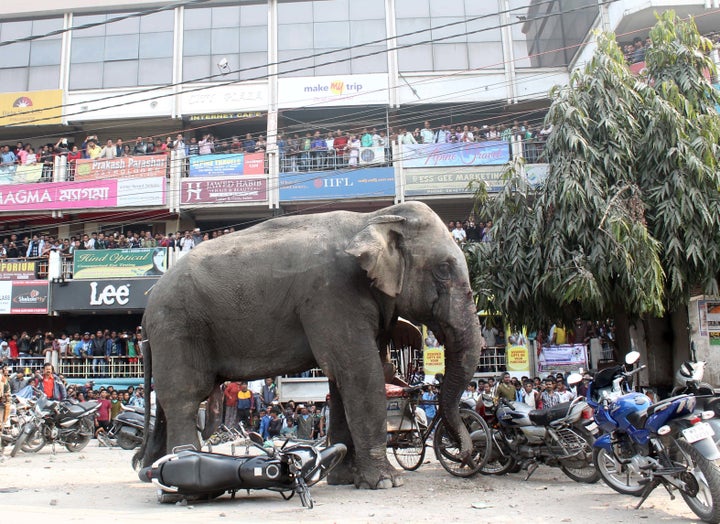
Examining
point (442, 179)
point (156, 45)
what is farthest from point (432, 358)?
point (156, 45)

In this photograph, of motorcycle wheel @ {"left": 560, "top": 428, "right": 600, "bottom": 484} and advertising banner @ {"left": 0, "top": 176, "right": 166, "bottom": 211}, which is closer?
motorcycle wheel @ {"left": 560, "top": 428, "right": 600, "bottom": 484}

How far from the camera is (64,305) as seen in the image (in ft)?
76.3

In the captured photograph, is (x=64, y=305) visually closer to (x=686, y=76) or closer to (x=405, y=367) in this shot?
(x=405, y=367)

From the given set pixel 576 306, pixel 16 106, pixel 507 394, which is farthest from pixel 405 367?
pixel 16 106

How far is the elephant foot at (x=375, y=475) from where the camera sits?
7098mm

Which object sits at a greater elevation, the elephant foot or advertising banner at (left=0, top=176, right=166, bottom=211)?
advertising banner at (left=0, top=176, right=166, bottom=211)

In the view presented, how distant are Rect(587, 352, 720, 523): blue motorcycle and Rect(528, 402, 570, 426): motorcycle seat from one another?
0.41 meters

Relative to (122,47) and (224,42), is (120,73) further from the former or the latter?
(224,42)

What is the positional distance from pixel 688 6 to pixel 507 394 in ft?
50.2

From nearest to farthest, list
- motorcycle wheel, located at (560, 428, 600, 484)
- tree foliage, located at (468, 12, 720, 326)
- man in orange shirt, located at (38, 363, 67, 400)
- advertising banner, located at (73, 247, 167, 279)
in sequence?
motorcycle wheel, located at (560, 428, 600, 484), tree foliage, located at (468, 12, 720, 326), man in orange shirt, located at (38, 363, 67, 400), advertising banner, located at (73, 247, 167, 279)

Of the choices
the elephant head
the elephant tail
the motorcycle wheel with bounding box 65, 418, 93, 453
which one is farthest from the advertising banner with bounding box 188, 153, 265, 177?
the elephant head

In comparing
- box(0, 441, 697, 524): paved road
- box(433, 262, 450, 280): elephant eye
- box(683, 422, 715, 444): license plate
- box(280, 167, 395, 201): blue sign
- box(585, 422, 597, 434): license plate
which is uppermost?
box(280, 167, 395, 201): blue sign

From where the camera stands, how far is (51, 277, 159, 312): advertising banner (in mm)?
22797

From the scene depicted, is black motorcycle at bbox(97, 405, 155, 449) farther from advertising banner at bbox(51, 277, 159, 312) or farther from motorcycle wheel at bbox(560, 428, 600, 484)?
advertising banner at bbox(51, 277, 159, 312)
